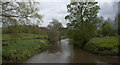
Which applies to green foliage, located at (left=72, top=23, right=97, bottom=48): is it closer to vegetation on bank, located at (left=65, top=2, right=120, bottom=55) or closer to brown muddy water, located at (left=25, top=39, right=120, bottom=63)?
vegetation on bank, located at (left=65, top=2, right=120, bottom=55)

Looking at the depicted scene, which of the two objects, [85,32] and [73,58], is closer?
[73,58]

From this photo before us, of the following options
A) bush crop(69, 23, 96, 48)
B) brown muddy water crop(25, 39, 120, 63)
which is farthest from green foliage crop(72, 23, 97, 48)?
brown muddy water crop(25, 39, 120, 63)

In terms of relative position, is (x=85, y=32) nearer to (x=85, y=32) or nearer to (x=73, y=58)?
(x=85, y=32)

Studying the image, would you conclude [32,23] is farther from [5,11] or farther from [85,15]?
[85,15]

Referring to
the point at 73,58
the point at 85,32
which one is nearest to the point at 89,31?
the point at 85,32

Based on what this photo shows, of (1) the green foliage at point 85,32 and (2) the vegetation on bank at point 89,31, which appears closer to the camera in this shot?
(2) the vegetation on bank at point 89,31

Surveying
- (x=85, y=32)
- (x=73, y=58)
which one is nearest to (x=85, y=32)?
(x=85, y=32)

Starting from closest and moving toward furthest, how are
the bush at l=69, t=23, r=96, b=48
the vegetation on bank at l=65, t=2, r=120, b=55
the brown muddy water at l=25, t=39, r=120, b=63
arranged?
1. the brown muddy water at l=25, t=39, r=120, b=63
2. the vegetation on bank at l=65, t=2, r=120, b=55
3. the bush at l=69, t=23, r=96, b=48

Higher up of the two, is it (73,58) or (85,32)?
(85,32)

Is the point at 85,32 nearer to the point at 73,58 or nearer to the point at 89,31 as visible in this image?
the point at 89,31

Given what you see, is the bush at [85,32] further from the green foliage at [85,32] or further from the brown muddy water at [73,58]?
the brown muddy water at [73,58]

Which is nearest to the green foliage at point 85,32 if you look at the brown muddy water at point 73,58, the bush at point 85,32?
the bush at point 85,32

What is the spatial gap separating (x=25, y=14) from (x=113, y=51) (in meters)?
8.56

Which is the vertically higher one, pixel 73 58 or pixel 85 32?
pixel 85 32
